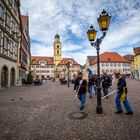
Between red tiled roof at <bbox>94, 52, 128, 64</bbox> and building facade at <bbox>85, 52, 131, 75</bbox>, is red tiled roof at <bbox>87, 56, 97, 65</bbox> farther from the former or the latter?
red tiled roof at <bbox>94, 52, 128, 64</bbox>

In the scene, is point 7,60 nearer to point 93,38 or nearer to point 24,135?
point 93,38

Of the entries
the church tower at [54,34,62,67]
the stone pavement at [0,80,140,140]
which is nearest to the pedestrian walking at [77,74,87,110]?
the stone pavement at [0,80,140,140]

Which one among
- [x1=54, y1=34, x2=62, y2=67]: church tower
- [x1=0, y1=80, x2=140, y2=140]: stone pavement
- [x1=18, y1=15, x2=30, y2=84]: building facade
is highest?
[x1=54, y1=34, x2=62, y2=67]: church tower

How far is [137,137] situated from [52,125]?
2.73 metres

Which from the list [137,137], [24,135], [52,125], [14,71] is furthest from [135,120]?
[14,71]

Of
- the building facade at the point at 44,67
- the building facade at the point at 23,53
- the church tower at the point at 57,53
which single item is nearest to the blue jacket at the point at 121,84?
the building facade at the point at 23,53

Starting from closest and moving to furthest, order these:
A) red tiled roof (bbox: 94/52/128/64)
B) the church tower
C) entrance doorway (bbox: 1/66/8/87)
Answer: entrance doorway (bbox: 1/66/8/87)
red tiled roof (bbox: 94/52/128/64)
the church tower

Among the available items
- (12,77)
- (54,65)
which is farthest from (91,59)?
(12,77)

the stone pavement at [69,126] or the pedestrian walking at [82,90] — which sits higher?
A: the pedestrian walking at [82,90]

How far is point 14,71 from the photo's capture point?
24.0 metres

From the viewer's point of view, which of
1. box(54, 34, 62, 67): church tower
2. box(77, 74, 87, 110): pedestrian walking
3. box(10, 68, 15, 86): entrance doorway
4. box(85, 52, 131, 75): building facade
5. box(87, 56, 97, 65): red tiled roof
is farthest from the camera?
box(54, 34, 62, 67): church tower

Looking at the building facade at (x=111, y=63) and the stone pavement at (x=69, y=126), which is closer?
the stone pavement at (x=69, y=126)

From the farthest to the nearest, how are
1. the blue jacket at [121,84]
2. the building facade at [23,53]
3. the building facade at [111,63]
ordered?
the building facade at [111,63]
the building facade at [23,53]
the blue jacket at [121,84]

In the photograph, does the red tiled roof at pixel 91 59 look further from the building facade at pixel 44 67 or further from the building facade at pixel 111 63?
the building facade at pixel 44 67
